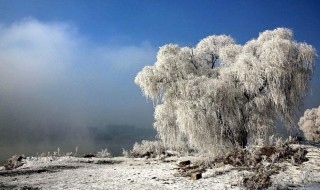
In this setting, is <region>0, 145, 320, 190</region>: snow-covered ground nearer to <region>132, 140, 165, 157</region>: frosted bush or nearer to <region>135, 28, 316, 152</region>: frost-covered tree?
<region>135, 28, 316, 152</region>: frost-covered tree

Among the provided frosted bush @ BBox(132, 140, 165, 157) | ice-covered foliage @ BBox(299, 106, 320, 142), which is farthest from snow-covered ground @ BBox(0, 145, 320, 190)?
ice-covered foliage @ BBox(299, 106, 320, 142)

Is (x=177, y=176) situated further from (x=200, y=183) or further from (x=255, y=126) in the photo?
(x=255, y=126)

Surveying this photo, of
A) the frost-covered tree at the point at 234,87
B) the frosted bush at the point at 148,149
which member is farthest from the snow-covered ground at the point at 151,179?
the frosted bush at the point at 148,149

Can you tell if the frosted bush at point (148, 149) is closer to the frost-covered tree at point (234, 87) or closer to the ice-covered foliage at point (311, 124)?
the frost-covered tree at point (234, 87)

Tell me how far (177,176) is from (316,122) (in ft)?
140

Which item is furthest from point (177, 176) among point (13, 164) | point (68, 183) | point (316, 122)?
point (316, 122)

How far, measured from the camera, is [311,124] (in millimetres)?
54844

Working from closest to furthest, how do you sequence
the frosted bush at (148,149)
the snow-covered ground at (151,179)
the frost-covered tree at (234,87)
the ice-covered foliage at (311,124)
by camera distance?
the snow-covered ground at (151,179)
the frost-covered tree at (234,87)
the frosted bush at (148,149)
the ice-covered foliage at (311,124)

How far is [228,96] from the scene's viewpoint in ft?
75.1

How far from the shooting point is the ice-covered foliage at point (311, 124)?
53.6m

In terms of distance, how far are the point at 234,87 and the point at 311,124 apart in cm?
3569

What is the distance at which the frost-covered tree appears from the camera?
72.1ft

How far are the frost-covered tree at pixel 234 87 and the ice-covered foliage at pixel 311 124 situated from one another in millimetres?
31423

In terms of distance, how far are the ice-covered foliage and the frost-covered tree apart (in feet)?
103
